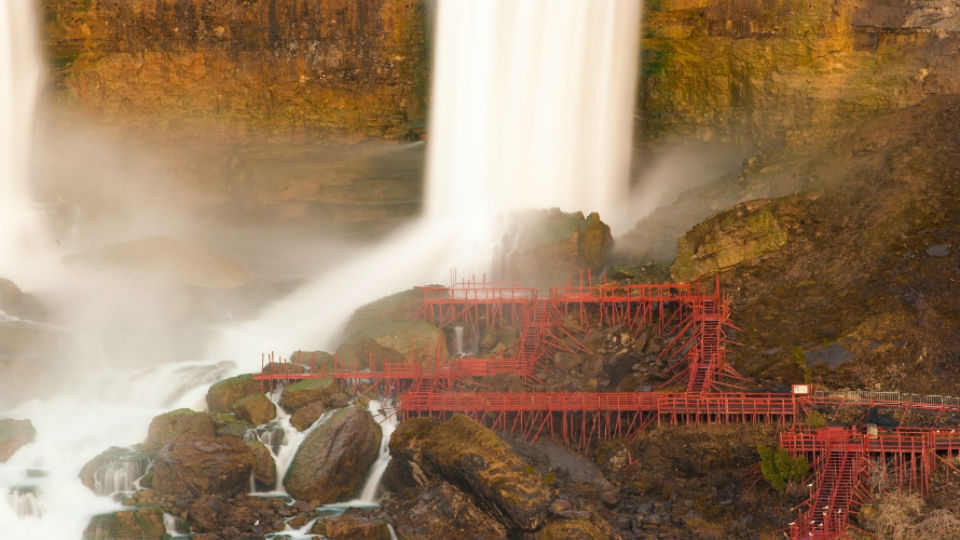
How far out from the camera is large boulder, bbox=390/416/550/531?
56.5m

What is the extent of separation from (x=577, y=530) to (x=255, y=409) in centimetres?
1561

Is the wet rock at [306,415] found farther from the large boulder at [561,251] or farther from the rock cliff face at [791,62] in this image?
the rock cliff face at [791,62]

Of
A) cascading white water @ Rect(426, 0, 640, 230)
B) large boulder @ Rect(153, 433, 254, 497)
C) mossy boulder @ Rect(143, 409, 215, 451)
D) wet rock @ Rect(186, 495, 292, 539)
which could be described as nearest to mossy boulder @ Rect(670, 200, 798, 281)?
cascading white water @ Rect(426, 0, 640, 230)

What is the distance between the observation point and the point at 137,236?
306 feet

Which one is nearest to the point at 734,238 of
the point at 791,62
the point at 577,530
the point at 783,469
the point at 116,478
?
the point at 791,62

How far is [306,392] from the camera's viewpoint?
216ft

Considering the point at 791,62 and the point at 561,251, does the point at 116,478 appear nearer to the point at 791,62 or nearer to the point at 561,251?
the point at 561,251

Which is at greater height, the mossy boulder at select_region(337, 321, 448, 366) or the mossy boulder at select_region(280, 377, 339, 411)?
the mossy boulder at select_region(337, 321, 448, 366)

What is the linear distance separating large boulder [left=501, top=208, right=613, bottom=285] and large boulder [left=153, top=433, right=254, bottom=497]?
19.8m

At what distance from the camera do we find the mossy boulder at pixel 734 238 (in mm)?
72750

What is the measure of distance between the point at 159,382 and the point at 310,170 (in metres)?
24.9

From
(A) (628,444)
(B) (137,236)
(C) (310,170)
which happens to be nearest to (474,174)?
(C) (310,170)

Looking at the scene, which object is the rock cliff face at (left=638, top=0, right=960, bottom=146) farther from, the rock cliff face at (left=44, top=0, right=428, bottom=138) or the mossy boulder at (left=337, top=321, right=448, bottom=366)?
the mossy boulder at (left=337, top=321, right=448, bottom=366)

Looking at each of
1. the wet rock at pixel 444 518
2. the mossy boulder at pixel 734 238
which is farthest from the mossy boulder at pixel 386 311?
the wet rock at pixel 444 518
